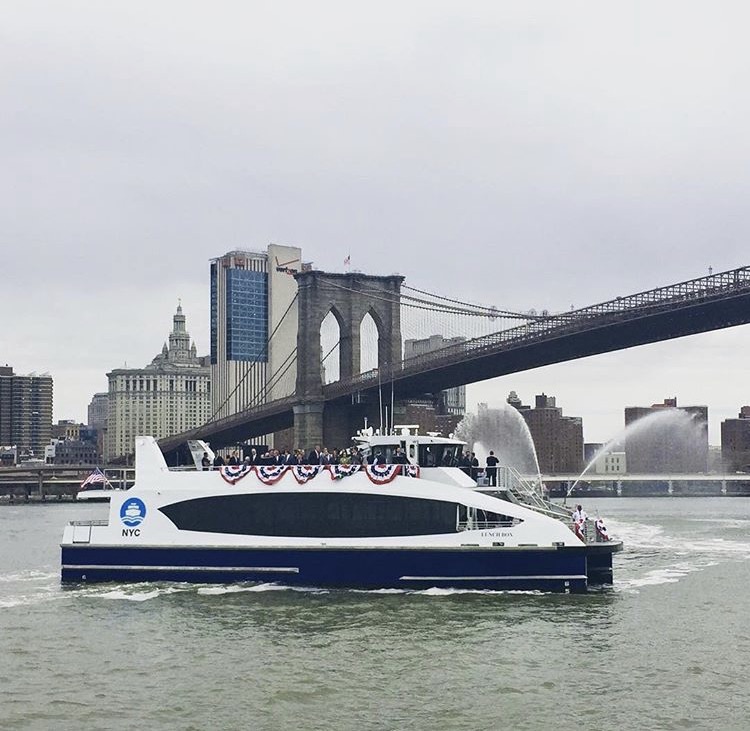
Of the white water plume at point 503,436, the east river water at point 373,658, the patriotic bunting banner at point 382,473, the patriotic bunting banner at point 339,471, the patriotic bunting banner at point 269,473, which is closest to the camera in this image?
the east river water at point 373,658

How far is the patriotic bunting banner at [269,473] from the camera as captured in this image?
2773cm

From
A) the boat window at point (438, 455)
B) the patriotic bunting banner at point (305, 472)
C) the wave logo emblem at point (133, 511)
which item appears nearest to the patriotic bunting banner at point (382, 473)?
the boat window at point (438, 455)

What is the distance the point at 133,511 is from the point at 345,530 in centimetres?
536

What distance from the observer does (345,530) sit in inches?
1062

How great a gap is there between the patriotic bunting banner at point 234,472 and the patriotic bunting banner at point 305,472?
1.16m

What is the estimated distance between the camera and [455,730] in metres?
15.8

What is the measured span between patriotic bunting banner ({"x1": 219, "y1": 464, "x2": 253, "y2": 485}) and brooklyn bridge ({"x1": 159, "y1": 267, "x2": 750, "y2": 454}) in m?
18.7

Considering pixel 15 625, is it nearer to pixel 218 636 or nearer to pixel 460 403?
pixel 218 636

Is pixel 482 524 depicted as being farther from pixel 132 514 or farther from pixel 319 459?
pixel 132 514

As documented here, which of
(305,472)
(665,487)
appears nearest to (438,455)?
(305,472)

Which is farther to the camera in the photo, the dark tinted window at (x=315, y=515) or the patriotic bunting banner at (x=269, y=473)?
the patriotic bunting banner at (x=269, y=473)

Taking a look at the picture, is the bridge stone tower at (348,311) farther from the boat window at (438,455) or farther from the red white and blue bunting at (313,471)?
the boat window at (438,455)

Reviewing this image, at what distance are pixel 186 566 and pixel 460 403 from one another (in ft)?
491

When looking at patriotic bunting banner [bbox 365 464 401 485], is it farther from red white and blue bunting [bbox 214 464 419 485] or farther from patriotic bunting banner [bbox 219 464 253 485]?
patriotic bunting banner [bbox 219 464 253 485]
